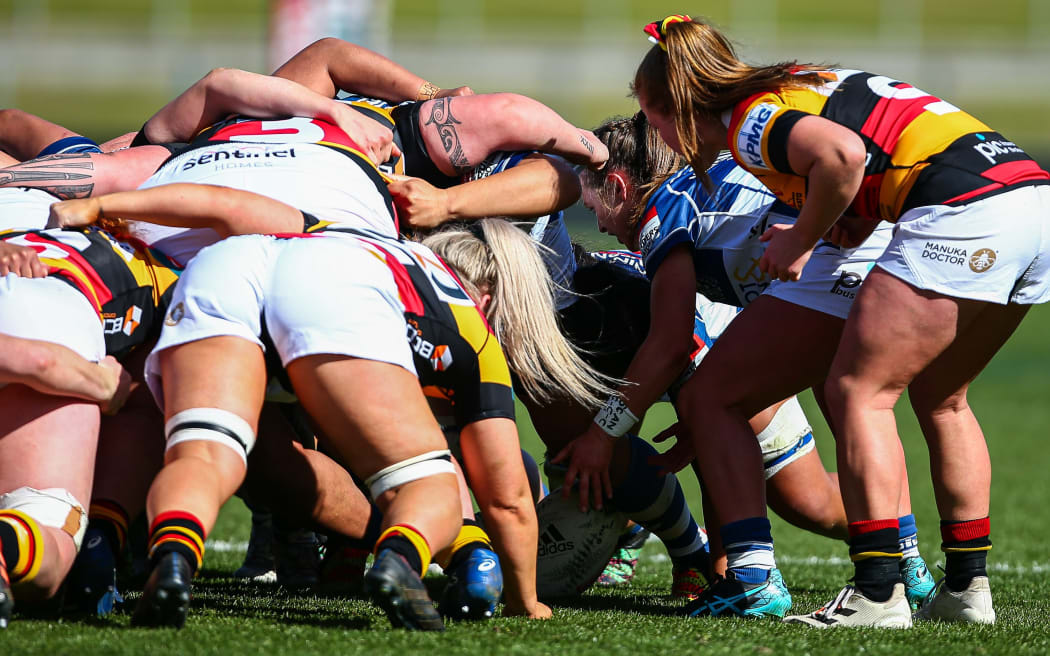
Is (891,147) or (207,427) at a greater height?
(891,147)

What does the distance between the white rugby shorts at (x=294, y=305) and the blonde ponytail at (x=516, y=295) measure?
628 millimetres

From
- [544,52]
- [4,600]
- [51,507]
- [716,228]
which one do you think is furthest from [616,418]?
[544,52]

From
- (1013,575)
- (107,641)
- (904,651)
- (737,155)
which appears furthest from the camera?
(1013,575)

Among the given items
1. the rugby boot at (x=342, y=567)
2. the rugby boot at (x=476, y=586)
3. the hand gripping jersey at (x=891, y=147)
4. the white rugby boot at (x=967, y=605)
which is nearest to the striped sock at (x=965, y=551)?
the white rugby boot at (x=967, y=605)

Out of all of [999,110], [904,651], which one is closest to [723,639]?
[904,651]

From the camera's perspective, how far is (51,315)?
297 centimetres

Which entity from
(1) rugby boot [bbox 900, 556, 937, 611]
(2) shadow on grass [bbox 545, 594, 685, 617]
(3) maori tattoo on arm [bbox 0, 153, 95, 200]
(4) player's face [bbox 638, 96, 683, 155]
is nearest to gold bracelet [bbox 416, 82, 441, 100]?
(4) player's face [bbox 638, 96, 683, 155]

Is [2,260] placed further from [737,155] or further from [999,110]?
[999,110]

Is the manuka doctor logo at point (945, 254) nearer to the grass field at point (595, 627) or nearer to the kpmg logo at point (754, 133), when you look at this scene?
the kpmg logo at point (754, 133)

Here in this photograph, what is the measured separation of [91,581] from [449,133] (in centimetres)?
191

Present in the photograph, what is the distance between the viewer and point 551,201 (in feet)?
13.0

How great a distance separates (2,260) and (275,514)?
123 cm

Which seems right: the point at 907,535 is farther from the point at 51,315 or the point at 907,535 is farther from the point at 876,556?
the point at 51,315

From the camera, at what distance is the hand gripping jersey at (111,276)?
10.3 ft
